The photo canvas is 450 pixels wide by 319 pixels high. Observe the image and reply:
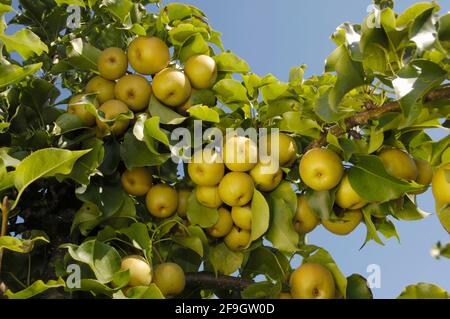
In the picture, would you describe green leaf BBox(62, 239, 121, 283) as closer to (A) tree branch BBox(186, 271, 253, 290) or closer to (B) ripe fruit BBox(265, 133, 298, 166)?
(A) tree branch BBox(186, 271, 253, 290)

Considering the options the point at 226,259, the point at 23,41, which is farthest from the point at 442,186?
the point at 23,41

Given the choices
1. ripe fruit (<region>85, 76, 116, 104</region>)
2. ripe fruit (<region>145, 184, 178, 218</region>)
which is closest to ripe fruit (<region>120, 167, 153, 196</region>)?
ripe fruit (<region>145, 184, 178, 218</region>)

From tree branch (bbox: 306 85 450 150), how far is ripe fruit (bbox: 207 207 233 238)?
48 cm

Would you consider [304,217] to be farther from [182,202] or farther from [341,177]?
[182,202]

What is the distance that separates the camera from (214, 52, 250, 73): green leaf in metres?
2.82

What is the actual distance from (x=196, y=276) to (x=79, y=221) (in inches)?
23.0

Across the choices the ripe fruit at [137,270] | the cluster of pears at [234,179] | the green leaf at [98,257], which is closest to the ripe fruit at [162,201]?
the cluster of pears at [234,179]

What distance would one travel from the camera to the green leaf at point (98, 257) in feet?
6.84

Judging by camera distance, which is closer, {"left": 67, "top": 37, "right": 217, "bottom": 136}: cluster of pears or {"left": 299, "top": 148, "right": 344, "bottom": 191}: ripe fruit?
{"left": 299, "top": 148, "right": 344, "bottom": 191}: ripe fruit

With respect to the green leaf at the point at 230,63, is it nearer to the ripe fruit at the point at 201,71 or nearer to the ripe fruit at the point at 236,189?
the ripe fruit at the point at 201,71

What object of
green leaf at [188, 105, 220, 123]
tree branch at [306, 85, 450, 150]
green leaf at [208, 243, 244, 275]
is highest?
green leaf at [188, 105, 220, 123]

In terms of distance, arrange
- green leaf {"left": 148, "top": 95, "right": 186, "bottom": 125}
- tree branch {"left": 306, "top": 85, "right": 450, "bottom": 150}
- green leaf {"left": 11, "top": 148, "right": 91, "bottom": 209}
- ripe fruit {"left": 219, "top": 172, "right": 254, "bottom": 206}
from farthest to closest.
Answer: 1. green leaf {"left": 148, "top": 95, "right": 186, "bottom": 125}
2. ripe fruit {"left": 219, "top": 172, "right": 254, "bottom": 206}
3. tree branch {"left": 306, "top": 85, "right": 450, "bottom": 150}
4. green leaf {"left": 11, "top": 148, "right": 91, "bottom": 209}

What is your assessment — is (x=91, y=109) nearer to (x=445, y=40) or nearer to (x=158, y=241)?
(x=158, y=241)
